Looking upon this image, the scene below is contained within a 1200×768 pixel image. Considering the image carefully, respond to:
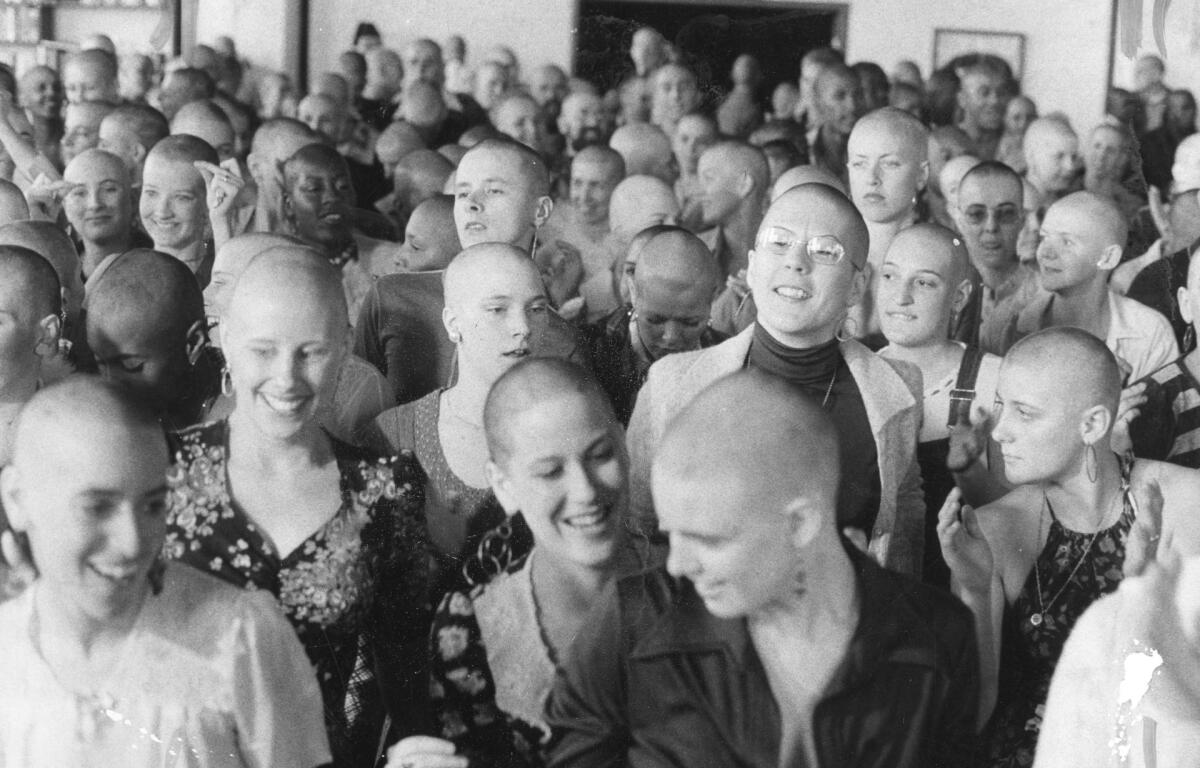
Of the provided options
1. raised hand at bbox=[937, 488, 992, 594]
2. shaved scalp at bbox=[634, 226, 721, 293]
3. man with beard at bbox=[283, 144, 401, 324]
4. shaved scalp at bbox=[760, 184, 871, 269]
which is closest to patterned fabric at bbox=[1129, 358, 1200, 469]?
raised hand at bbox=[937, 488, 992, 594]

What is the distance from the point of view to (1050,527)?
6.33 ft

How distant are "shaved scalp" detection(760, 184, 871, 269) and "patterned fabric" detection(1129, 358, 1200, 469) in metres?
0.55

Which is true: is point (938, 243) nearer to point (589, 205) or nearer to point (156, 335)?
point (156, 335)

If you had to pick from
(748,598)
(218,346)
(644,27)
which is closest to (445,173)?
(644,27)

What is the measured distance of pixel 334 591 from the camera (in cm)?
179

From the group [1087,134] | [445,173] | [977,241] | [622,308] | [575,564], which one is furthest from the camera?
[1087,134]

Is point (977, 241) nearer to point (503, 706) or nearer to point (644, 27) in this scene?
point (644, 27)

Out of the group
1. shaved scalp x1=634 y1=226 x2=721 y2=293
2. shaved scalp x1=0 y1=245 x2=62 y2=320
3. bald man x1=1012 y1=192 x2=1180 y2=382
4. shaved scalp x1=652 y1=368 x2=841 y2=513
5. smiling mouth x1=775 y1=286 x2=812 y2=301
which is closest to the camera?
shaved scalp x1=652 y1=368 x2=841 y2=513

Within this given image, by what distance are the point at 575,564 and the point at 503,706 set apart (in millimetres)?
188

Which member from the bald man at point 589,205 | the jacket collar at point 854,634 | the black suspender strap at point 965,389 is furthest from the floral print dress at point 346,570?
the bald man at point 589,205

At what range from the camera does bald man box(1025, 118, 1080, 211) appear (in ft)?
13.3

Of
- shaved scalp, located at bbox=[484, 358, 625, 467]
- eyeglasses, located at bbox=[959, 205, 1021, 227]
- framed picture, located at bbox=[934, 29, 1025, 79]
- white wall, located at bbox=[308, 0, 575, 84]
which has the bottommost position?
shaved scalp, located at bbox=[484, 358, 625, 467]

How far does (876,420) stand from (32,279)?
107cm

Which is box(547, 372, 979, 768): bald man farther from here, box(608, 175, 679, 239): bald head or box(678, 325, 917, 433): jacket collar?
box(608, 175, 679, 239): bald head
